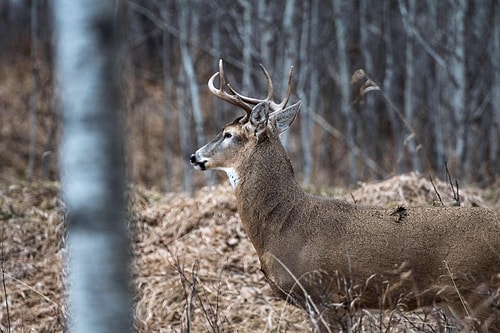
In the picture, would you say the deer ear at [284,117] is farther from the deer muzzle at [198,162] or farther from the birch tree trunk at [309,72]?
the birch tree trunk at [309,72]

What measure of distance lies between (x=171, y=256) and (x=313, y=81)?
7.98 meters

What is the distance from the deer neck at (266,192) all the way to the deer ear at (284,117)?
162 millimetres

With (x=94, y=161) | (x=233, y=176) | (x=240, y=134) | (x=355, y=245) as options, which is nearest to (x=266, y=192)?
(x=233, y=176)

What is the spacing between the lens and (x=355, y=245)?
5062 millimetres

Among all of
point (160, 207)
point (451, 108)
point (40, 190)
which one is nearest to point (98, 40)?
point (160, 207)

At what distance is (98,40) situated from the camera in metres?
2.09

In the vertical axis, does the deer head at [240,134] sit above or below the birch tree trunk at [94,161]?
below

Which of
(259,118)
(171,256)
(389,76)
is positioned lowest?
(171,256)

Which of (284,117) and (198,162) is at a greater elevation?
(284,117)

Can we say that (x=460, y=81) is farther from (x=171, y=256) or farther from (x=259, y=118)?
(x=171, y=256)

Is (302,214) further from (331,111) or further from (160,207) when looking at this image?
(331,111)

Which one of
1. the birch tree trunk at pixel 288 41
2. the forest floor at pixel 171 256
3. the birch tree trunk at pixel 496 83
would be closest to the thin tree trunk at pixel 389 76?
the birch tree trunk at pixel 496 83

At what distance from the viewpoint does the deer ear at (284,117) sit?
5891 mm

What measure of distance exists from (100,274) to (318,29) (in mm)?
13039
